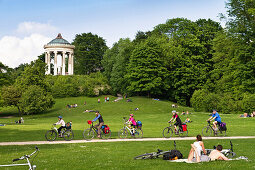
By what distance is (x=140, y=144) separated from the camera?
17.9 meters

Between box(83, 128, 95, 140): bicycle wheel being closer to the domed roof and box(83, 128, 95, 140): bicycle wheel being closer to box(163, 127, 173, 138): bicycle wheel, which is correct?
box(163, 127, 173, 138): bicycle wheel

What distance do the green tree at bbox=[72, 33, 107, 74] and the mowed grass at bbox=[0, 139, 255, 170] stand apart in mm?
82295

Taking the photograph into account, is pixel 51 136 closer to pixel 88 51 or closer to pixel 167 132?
pixel 167 132

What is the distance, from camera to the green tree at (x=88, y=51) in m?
99.0

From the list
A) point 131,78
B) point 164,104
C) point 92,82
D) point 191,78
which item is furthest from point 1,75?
point 191,78

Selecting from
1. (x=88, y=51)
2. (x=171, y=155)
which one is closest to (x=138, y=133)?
(x=171, y=155)

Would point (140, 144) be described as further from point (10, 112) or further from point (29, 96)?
point (10, 112)

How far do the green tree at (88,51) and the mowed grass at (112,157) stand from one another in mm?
82295

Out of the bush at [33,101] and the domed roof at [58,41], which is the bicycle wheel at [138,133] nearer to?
the bush at [33,101]

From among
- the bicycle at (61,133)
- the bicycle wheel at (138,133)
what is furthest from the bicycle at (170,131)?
the bicycle at (61,133)

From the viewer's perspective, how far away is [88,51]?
324ft

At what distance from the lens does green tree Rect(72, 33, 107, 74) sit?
325 feet

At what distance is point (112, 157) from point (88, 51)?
3421 inches

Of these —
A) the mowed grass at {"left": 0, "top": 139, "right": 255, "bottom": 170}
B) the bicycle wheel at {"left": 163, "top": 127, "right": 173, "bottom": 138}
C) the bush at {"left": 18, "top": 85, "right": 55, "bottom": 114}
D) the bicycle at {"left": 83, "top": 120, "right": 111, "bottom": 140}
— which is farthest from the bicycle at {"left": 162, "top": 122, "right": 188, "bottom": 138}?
the bush at {"left": 18, "top": 85, "right": 55, "bottom": 114}
